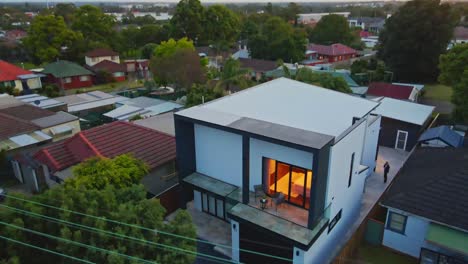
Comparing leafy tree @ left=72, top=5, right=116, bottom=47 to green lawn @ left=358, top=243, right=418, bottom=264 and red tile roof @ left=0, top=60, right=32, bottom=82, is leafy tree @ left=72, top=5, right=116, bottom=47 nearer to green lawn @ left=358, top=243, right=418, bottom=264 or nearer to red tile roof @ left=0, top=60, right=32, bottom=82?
red tile roof @ left=0, top=60, right=32, bottom=82

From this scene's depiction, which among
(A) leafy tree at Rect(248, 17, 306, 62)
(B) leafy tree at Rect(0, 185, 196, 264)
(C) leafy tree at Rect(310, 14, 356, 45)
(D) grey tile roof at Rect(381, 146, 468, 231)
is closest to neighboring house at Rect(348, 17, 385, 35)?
(C) leafy tree at Rect(310, 14, 356, 45)

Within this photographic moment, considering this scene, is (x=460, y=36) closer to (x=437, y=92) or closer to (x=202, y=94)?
(x=437, y=92)

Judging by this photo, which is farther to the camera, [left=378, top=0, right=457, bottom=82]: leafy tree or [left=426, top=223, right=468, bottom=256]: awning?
[left=378, top=0, right=457, bottom=82]: leafy tree

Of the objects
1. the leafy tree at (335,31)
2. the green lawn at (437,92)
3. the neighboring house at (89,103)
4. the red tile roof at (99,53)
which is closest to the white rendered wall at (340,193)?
the neighboring house at (89,103)

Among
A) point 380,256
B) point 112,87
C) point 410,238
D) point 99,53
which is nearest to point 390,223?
point 410,238

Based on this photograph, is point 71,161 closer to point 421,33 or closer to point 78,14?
point 421,33

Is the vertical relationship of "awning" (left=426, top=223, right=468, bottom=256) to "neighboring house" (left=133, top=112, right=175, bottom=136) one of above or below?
below
